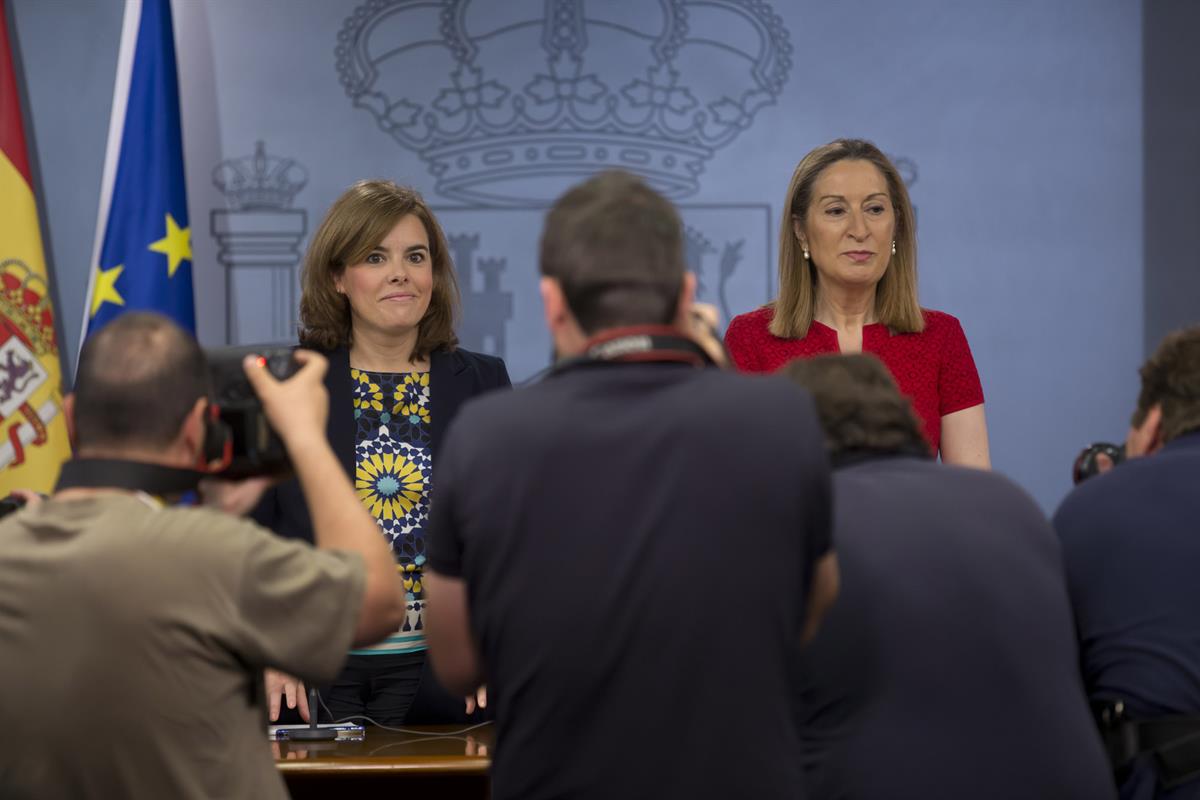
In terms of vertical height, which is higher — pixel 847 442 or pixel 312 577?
pixel 847 442

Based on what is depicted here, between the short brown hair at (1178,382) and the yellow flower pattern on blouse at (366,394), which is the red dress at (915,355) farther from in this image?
the short brown hair at (1178,382)

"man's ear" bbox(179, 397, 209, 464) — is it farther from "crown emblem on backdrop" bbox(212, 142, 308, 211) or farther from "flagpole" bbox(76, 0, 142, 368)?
"crown emblem on backdrop" bbox(212, 142, 308, 211)

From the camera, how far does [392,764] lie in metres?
2.25

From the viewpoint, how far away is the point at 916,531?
1604 millimetres

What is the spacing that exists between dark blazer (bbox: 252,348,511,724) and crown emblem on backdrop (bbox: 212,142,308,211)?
4.91 ft

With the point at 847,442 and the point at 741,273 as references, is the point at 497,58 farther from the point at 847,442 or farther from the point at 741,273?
the point at 847,442

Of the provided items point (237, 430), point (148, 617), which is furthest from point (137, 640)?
point (237, 430)

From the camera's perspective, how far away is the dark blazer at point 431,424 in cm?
263

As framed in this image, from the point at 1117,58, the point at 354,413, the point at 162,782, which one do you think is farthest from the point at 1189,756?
the point at 1117,58

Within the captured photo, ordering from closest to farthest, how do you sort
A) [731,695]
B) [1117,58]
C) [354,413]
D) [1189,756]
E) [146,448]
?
[731,695] → [146,448] → [1189,756] → [354,413] → [1117,58]

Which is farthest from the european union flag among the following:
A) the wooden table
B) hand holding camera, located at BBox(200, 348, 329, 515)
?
hand holding camera, located at BBox(200, 348, 329, 515)

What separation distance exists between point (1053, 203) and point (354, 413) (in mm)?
2501

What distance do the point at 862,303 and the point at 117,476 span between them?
1.80m

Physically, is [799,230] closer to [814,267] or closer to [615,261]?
[814,267]
